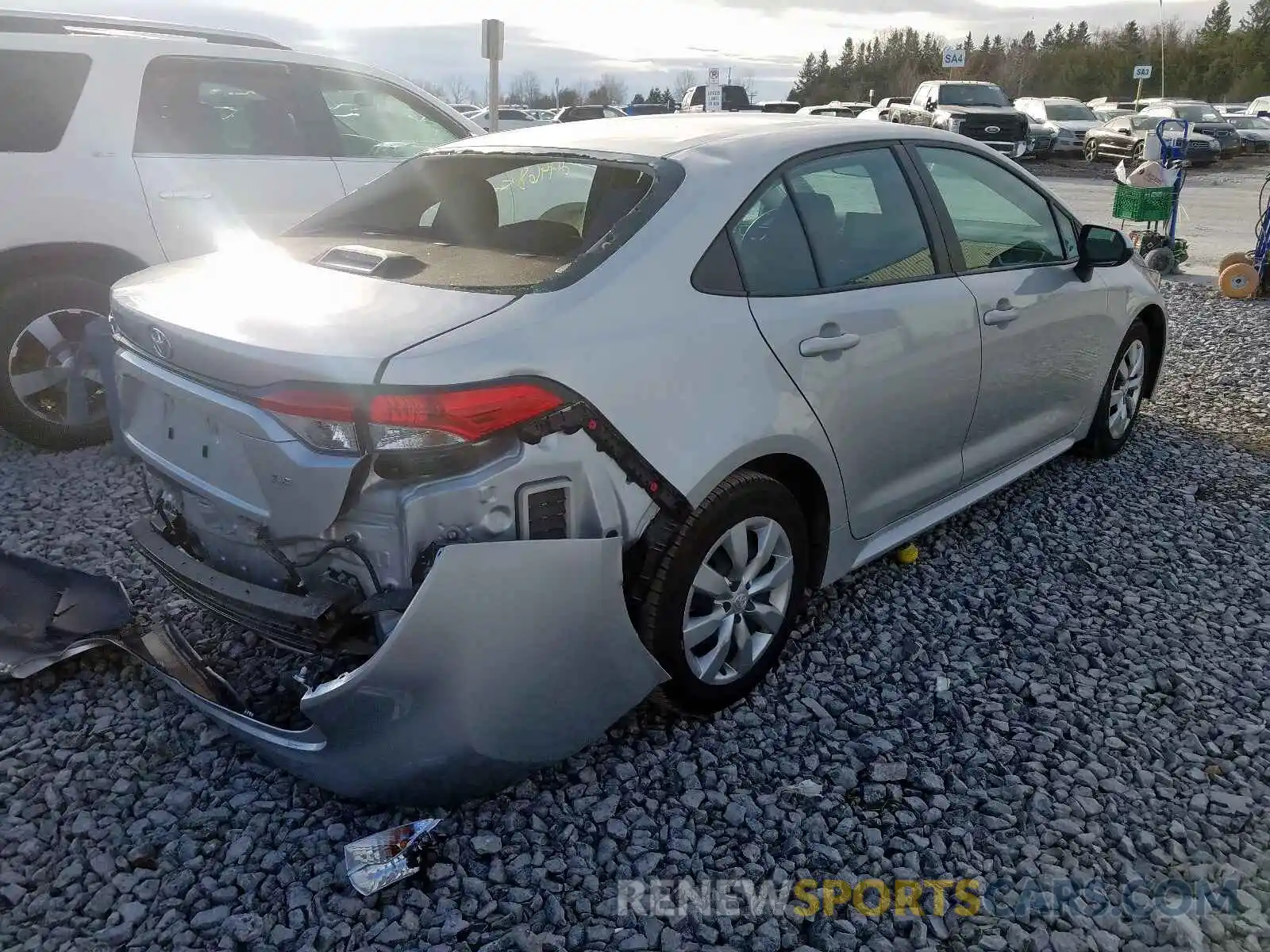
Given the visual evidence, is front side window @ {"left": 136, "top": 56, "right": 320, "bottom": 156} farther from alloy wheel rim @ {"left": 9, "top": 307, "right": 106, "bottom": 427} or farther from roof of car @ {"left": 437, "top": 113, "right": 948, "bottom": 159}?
roof of car @ {"left": 437, "top": 113, "right": 948, "bottom": 159}

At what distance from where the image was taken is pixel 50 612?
3236 millimetres

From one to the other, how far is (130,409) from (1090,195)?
70.2 ft

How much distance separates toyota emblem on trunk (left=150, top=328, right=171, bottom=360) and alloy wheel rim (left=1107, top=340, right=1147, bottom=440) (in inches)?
165

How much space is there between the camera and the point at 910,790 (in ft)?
9.00

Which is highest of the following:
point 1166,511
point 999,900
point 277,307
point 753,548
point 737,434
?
point 277,307

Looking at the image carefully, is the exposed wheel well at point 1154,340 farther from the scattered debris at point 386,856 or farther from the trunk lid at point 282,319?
the scattered debris at point 386,856

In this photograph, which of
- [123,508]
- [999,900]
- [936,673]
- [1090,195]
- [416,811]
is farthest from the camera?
[1090,195]

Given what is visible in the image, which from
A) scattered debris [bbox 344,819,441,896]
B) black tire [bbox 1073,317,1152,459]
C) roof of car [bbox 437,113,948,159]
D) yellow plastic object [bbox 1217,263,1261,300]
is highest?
roof of car [bbox 437,113,948,159]

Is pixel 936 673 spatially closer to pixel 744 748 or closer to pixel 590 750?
pixel 744 748

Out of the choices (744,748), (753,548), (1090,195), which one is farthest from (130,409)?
(1090,195)

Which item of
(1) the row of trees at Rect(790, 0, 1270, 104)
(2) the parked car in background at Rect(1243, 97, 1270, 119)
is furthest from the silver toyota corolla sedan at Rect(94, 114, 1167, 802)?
(1) the row of trees at Rect(790, 0, 1270, 104)

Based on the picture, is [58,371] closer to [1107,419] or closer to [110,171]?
[110,171]

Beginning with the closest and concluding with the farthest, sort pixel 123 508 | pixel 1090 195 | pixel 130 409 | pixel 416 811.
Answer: pixel 416 811, pixel 130 409, pixel 123 508, pixel 1090 195

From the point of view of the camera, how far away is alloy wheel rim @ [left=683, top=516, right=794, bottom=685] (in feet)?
9.25
